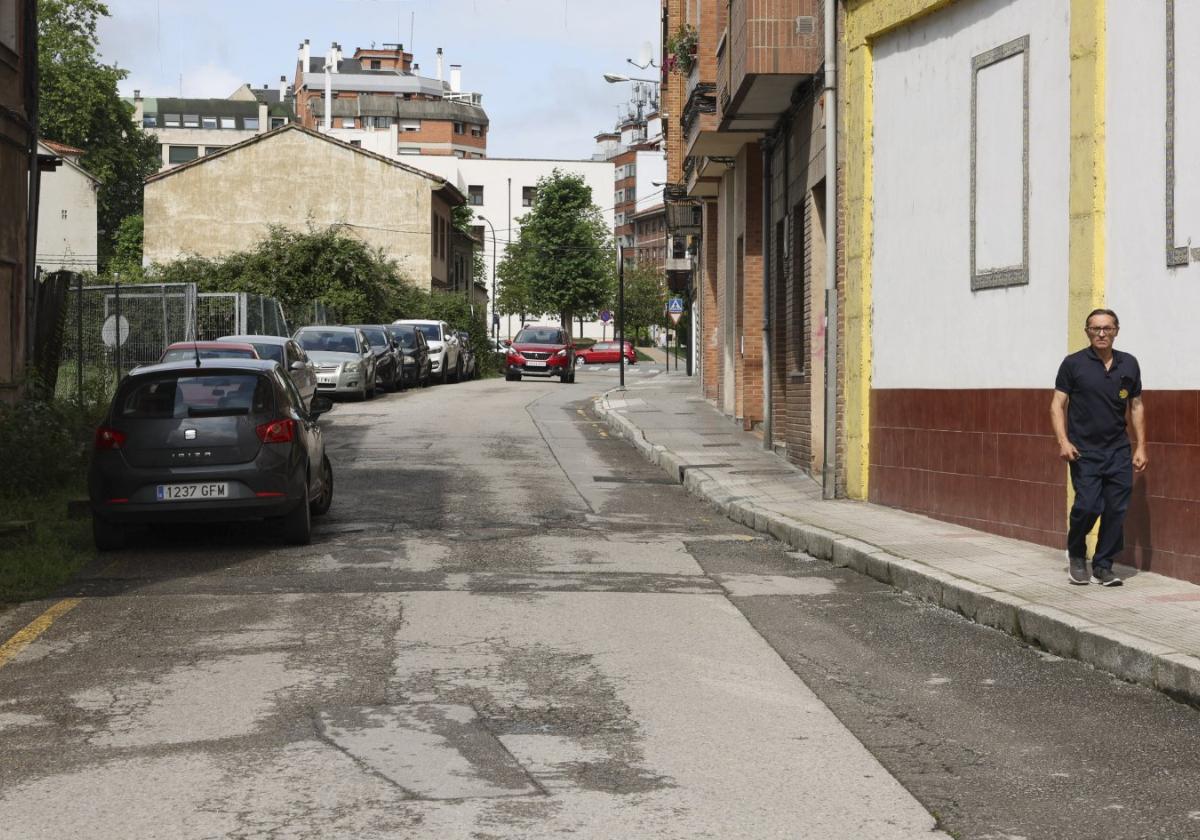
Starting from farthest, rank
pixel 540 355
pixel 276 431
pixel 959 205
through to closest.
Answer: pixel 540 355
pixel 959 205
pixel 276 431

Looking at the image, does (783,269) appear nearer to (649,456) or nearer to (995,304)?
(649,456)

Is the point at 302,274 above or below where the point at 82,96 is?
below

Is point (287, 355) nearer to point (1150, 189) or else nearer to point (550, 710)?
point (1150, 189)

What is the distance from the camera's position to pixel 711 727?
641cm

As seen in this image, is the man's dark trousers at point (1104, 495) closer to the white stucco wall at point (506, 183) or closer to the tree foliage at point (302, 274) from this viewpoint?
the tree foliage at point (302, 274)

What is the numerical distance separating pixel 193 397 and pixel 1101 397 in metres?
6.73

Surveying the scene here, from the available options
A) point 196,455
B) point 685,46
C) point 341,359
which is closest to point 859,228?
point 196,455

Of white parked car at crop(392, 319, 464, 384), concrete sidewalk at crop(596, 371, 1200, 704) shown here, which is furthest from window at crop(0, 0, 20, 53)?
white parked car at crop(392, 319, 464, 384)

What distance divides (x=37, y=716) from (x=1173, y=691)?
16.2 ft

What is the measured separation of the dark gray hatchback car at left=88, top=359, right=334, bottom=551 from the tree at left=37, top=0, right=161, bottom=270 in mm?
60413

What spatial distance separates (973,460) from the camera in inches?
512

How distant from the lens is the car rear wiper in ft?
40.0

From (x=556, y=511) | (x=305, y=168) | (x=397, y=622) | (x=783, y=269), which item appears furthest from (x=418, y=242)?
(x=397, y=622)

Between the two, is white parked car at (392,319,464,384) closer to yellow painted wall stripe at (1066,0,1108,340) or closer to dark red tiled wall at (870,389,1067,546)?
dark red tiled wall at (870,389,1067,546)
